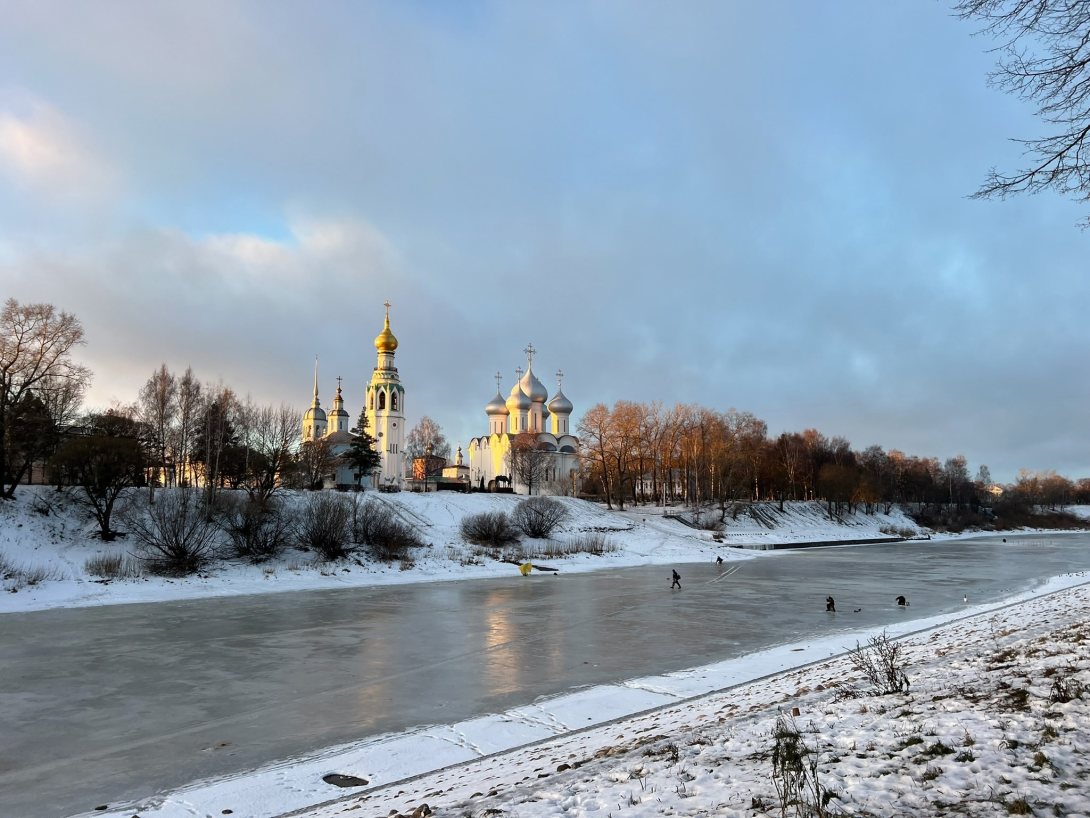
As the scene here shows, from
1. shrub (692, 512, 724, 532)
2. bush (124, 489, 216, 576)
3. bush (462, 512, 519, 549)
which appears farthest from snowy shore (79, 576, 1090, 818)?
shrub (692, 512, 724, 532)

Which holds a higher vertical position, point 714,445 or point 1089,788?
point 714,445

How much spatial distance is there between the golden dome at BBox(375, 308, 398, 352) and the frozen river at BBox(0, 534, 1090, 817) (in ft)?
200

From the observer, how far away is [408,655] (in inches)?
512

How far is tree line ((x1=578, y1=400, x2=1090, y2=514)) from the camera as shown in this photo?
224 ft

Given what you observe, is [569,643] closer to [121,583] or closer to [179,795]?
[179,795]

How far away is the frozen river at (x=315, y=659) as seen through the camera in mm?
7871

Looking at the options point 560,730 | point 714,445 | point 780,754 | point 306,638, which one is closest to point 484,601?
point 306,638

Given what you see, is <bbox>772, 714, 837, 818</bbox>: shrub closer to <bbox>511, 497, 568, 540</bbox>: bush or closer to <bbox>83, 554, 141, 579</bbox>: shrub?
<bbox>83, 554, 141, 579</bbox>: shrub

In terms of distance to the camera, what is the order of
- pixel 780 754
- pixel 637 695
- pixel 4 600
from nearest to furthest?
1. pixel 780 754
2. pixel 637 695
3. pixel 4 600

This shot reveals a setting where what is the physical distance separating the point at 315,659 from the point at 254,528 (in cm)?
2037

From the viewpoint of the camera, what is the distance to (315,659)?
1269 centimetres

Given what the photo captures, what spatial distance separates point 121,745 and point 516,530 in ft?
116

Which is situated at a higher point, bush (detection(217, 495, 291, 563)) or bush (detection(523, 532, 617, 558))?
bush (detection(217, 495, 291, 563))

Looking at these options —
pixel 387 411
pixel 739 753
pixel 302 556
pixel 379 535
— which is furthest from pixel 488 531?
pixel 387 411
